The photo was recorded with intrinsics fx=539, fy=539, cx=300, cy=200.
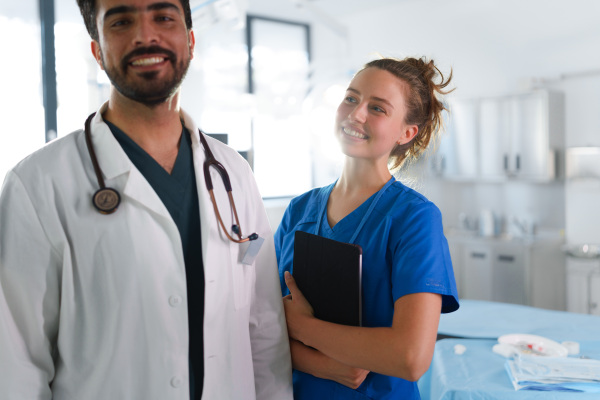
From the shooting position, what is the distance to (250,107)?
4.28 meters

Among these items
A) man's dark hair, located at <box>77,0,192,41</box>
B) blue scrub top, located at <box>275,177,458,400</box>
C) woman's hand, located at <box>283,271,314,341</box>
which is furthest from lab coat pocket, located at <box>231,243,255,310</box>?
man's dark hair, located at <box>77,0,192,41</box>

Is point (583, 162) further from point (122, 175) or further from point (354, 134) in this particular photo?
point (122, 175)

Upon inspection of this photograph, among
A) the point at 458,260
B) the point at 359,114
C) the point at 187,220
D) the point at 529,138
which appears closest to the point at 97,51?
the point at 187,220

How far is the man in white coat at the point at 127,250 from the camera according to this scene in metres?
0.96

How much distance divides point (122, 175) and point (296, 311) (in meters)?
0.52

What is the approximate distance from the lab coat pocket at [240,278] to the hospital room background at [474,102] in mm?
2205

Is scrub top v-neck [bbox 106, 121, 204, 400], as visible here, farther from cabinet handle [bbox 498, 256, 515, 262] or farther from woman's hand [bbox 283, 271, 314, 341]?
cabinet handle [bbox 498, 256, 515, 262]

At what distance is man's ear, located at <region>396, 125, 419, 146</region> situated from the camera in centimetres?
145

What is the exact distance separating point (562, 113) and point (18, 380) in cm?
467

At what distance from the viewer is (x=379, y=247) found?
4.24 feet

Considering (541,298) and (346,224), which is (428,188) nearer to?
(541,298)

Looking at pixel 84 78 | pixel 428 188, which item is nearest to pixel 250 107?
pixel 84 78

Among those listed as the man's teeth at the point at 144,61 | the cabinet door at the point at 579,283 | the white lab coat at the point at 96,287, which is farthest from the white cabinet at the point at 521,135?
the man's teeth at the point at 144,61

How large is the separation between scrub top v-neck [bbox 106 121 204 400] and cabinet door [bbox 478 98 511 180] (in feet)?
13.6
